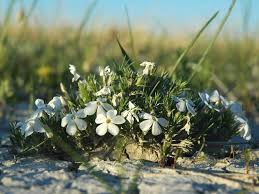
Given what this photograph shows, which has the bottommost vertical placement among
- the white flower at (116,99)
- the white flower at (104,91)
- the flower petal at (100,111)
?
the flower petal at (100,111)

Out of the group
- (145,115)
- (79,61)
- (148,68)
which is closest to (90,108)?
(145,115)

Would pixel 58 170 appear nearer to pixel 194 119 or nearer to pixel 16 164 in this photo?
pixel 16 164

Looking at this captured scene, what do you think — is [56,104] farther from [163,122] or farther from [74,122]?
[163,122]

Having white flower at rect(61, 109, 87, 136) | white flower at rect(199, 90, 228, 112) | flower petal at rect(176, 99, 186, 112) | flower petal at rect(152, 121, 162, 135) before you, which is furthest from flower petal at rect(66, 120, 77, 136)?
white flower at rect(199, 90, 228, 112)

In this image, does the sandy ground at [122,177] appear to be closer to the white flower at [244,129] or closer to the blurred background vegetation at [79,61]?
the white flower at [244,129]

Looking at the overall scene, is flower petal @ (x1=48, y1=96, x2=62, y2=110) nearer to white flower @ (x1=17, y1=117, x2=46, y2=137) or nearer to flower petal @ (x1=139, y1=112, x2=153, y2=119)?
white flower @ (x1=17, y1=117, x2=46, y2=137)

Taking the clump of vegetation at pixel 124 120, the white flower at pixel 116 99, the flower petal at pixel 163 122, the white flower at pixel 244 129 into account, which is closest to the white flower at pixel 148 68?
the clump of vegetation at pixel 124 120
